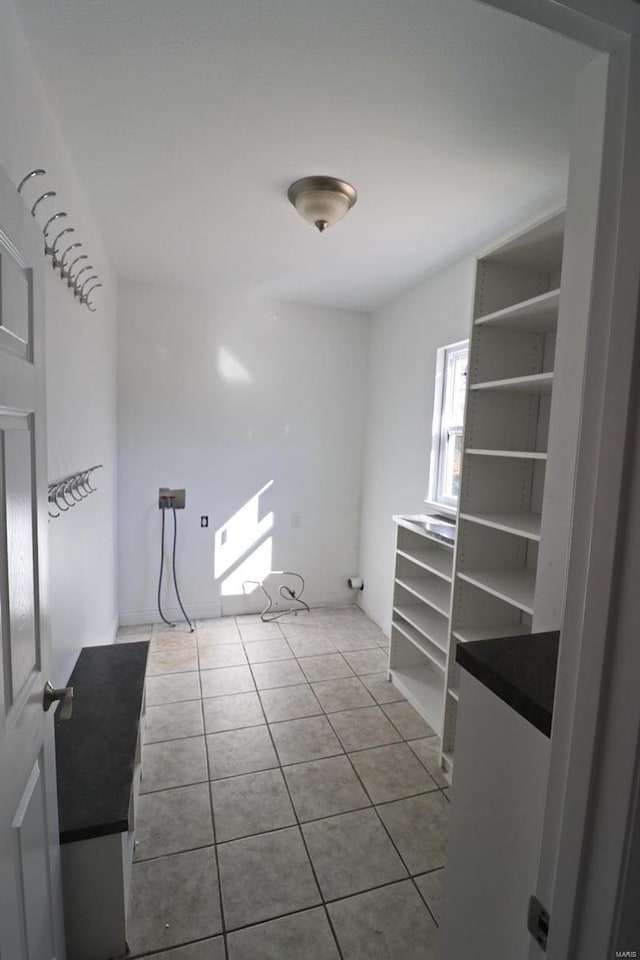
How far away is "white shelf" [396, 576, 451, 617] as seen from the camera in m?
2.46

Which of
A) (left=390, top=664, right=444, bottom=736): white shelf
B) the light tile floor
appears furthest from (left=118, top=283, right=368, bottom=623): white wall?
(left=390, top=664, right=444, bottom=736): white shelf

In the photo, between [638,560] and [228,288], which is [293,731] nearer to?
[638,560]

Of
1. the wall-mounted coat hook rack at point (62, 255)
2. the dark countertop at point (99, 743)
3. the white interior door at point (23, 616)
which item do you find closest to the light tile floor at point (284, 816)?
the dark countertop at point (99, 743)

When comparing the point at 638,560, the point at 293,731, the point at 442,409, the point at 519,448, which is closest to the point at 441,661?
the point at 293,731

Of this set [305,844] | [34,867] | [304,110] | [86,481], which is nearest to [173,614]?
[86,481]

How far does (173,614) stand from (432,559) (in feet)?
7.27

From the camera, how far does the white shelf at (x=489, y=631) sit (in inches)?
83.3

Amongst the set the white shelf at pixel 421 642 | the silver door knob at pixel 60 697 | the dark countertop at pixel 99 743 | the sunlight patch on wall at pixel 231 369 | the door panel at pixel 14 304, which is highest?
the sunlight patch on wall at pixel 231 369

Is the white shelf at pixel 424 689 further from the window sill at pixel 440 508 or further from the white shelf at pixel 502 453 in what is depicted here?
the white shelf at pixel 502 453

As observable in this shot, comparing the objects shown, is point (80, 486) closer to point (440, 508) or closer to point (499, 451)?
point (499, 451)

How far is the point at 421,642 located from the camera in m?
2.73

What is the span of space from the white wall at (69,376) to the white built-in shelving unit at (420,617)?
5.89 feet

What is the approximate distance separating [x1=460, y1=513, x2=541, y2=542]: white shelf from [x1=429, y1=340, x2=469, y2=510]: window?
695 mm

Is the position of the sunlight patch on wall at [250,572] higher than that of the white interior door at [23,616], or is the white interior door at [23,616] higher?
the white interior door at [23,616]
